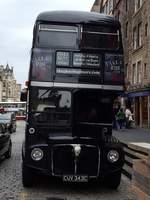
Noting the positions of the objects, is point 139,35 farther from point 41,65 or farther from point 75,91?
point 41,65

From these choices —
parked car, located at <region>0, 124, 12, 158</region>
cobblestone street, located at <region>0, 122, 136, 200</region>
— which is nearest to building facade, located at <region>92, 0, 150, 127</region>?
parked car, located at <region>0, 124, 12, 158</region>

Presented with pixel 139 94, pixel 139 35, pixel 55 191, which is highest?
pixel 139 35

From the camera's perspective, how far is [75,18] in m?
12.0

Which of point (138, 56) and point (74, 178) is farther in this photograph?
point (138, 56)

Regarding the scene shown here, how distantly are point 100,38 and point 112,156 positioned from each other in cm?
314

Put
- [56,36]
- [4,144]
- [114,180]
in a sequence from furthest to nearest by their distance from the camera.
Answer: [4,144] < [56,36] < [114,180]

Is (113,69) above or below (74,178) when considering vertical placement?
above

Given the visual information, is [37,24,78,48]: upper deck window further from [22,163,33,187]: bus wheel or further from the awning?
the awning

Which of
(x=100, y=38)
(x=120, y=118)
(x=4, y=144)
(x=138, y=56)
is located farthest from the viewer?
(x=138, y=56)

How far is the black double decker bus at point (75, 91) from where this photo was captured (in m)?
10.5

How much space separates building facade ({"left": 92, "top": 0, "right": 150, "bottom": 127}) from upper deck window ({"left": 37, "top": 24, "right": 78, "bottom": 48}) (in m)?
21.2

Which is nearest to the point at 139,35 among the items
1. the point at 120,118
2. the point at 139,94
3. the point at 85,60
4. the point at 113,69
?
the point at 139,94

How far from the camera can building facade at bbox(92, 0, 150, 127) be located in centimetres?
3650

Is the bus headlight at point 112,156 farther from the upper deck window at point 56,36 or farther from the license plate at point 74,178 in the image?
the upper deck window at point 56,36
